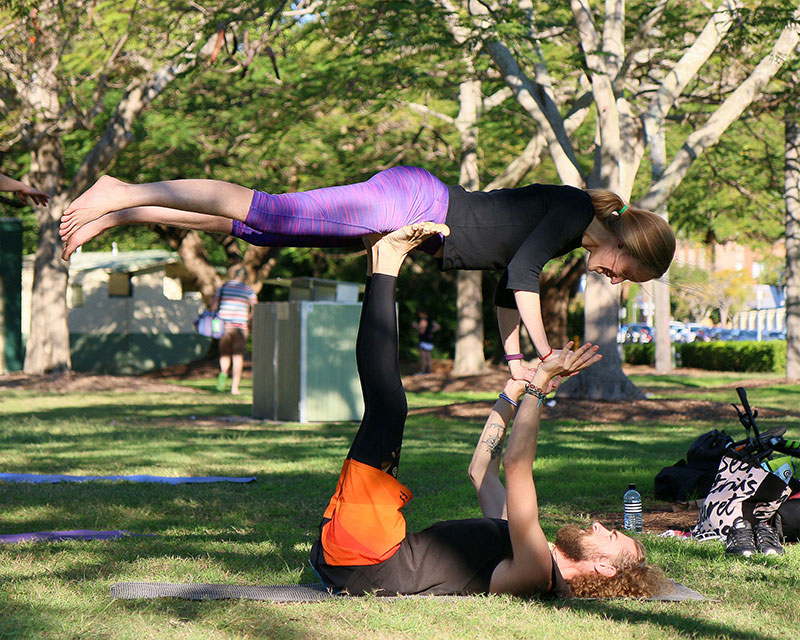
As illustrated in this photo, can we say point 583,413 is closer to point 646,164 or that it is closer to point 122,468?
point 122,468

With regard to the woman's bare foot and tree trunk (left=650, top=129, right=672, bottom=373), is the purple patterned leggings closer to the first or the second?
the woman's bare foot

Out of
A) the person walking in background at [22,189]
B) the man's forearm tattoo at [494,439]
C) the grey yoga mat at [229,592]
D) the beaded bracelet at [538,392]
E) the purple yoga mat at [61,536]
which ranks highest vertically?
the person walking in background at [22,189]

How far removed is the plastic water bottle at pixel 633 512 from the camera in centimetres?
588

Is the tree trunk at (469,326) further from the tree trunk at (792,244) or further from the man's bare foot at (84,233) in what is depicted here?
the man's bare foot at (84,233)

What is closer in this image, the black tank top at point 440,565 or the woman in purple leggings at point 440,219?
the black tank top at point 440,565

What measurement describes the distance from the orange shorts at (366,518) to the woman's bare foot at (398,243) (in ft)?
2.95

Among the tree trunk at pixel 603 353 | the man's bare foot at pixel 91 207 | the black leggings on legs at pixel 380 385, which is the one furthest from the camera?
the tree trunk at pixel 603 353

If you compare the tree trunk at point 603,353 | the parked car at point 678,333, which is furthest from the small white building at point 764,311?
the tree trunk at point 603,353

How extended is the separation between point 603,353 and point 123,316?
739 inches

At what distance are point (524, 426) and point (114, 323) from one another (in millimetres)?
27053

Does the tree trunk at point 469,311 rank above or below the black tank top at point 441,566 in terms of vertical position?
above

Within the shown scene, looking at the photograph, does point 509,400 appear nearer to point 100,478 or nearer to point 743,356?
point 100,478

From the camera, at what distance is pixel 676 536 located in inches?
224

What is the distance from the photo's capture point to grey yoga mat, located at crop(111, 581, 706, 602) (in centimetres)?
416
